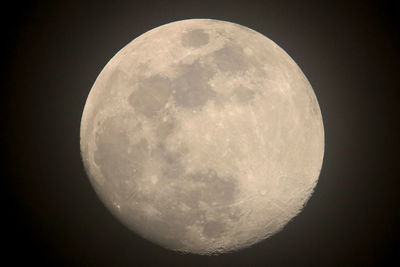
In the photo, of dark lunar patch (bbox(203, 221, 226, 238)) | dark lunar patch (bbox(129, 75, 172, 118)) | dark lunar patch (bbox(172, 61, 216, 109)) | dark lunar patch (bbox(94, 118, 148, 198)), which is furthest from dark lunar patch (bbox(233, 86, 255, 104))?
dark lunar patch (bbox(203, 221, 226, 238))

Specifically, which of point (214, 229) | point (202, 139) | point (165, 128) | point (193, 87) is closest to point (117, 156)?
point (165, 128)

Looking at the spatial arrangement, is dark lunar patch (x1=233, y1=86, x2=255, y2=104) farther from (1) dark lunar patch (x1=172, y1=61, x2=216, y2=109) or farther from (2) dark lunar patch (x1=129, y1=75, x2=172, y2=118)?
(2) dark lunar patch (x1=129, y1=75, x2=172, y2=118)

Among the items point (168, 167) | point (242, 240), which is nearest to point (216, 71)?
point (168, 167)

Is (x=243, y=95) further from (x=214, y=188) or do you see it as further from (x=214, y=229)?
(x=214, y=229)

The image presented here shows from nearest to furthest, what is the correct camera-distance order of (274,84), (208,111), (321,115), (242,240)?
1. (208,111)
2. (274,84)
3. (242,240)
4. (321,115)

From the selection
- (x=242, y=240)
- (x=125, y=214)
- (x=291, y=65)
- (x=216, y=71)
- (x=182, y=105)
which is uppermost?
(x=291, y=65)

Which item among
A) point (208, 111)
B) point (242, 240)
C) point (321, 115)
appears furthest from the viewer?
point (321, 115)

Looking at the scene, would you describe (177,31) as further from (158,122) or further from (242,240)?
(242,240)
